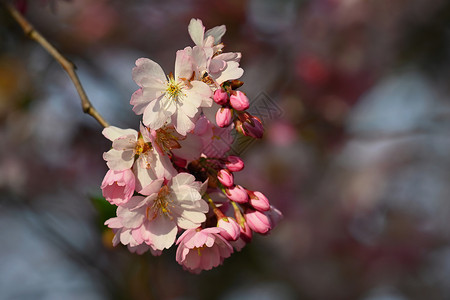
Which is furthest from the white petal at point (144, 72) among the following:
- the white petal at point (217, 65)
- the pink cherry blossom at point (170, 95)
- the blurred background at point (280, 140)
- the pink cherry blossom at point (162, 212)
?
the blurred background at point (280, 140)

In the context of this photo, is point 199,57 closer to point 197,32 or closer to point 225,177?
point 197,32

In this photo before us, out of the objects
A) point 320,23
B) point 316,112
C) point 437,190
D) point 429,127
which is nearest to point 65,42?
point 316,112

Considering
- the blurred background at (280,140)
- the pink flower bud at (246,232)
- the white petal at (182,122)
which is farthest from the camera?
the blurred background at (280,140)

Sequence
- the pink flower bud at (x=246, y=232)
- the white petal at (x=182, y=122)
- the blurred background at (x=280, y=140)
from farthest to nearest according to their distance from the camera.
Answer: the blurred background at (x=280, y=140), the pink flower bud at (x=246, y=232), the white petal at (x=182, y=122)

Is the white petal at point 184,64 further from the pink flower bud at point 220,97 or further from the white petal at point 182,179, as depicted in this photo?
the white petal at point 182,179

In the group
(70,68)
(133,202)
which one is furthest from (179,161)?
(70,68)

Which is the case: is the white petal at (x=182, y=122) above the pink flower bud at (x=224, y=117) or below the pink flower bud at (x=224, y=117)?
below

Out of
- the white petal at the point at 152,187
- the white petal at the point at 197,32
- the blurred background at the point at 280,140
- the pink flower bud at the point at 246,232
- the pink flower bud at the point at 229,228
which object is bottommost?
the white petal at the point at 152,187
